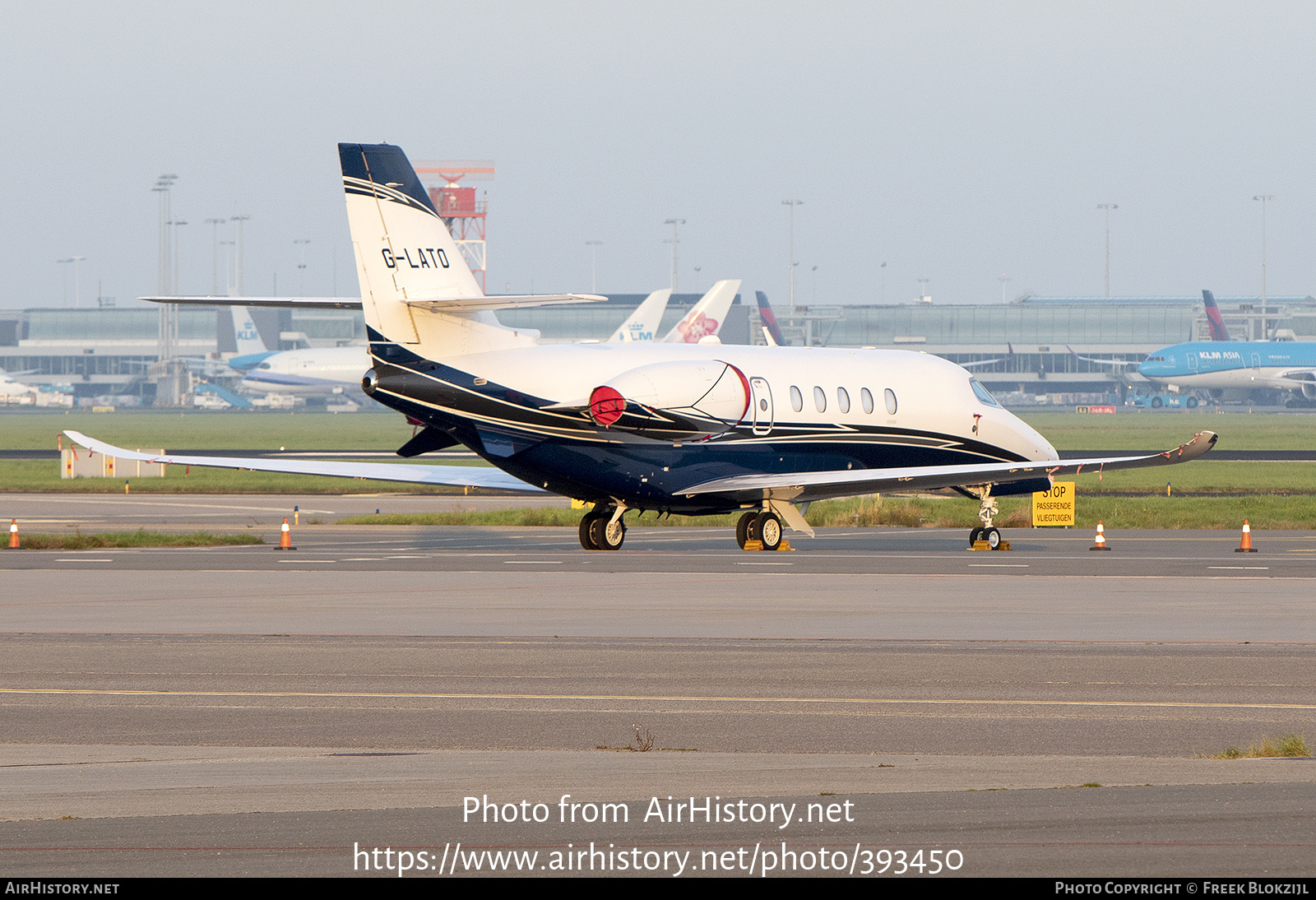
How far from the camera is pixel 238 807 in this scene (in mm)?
8906

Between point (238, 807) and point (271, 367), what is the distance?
557ft

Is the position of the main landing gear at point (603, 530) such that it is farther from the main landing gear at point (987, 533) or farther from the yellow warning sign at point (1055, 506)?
the yellow warning sign at point (1055, 506)

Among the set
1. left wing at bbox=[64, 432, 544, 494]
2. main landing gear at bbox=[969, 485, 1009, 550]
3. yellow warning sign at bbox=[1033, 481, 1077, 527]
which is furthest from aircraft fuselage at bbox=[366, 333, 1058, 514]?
yellow warning sign at bbox=[1033, 481, 1077, 527]

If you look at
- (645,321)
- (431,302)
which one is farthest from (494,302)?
(645,321)

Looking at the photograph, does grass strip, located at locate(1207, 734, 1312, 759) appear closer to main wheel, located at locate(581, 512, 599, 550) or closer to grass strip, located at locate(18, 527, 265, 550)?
main wheel, located at locate(581, 512, 599, 550)

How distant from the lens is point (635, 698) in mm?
14000

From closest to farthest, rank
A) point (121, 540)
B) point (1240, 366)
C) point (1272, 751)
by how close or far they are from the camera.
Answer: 1. point (1272, 751)
2. point (121, 540)
3. point (1240, 366)

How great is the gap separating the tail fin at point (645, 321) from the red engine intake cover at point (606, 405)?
36.7 m

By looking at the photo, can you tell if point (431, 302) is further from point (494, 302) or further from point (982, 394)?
point (982, 394)

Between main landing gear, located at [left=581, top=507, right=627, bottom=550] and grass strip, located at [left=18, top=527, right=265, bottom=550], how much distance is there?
23.2 ft

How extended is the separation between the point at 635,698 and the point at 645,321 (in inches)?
2215

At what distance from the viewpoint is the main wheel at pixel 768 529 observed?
31.9 metres
